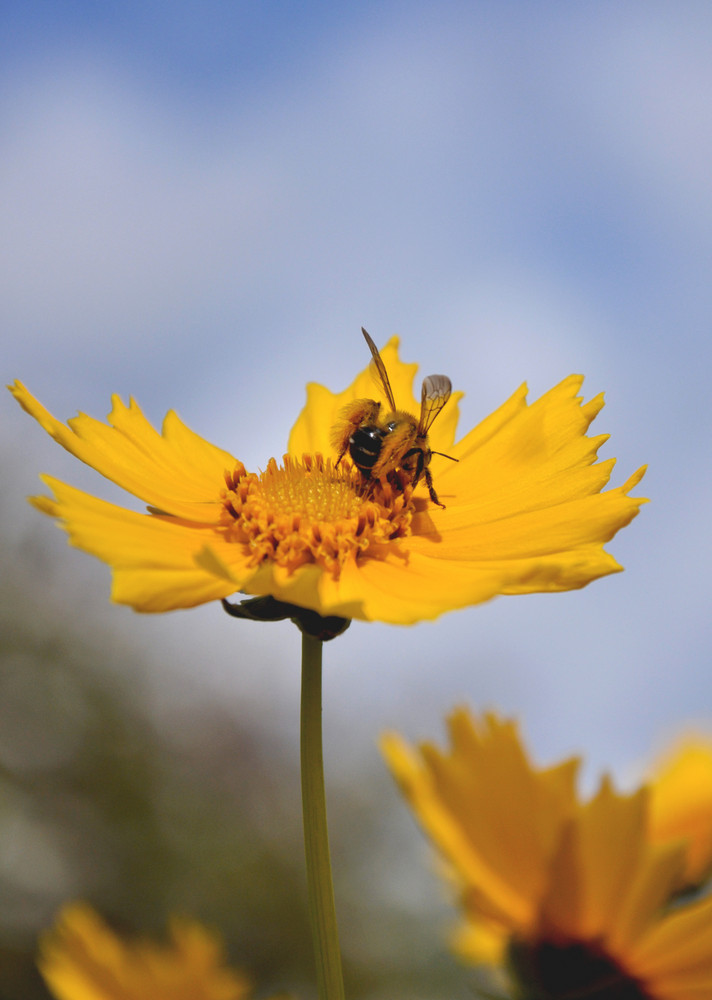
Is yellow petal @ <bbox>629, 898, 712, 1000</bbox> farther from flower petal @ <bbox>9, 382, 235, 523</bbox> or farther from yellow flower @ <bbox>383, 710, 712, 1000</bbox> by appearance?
flower petal @ <bbox>9, 382, 235, 523</bbox>

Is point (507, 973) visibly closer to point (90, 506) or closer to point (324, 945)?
point (324, 945)

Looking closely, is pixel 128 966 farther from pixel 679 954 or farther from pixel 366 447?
pixel 366 447

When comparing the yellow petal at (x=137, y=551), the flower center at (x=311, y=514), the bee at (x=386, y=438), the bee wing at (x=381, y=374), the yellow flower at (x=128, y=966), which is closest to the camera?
the yellow flower at (x=128, y=966)

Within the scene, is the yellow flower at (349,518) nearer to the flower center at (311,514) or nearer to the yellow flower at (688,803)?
the flower center at (311,514)

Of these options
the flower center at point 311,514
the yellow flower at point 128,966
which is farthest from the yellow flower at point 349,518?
the yellow flower at point 128,966

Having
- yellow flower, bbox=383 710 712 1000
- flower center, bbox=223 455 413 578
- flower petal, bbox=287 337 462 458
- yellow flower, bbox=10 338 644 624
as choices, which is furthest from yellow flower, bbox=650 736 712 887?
flower petal, bbox=287 337 462 458

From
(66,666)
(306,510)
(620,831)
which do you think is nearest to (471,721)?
(620,831)
